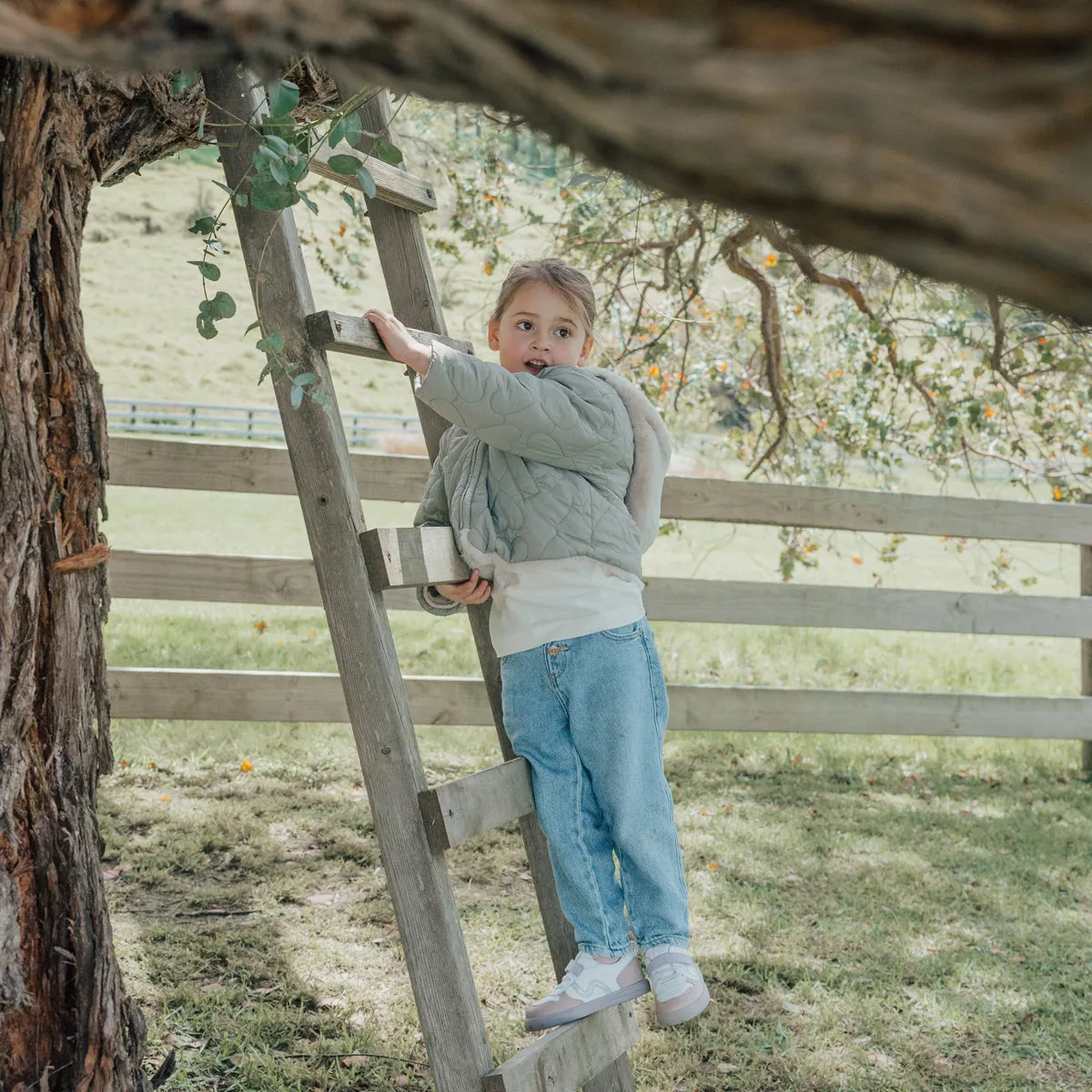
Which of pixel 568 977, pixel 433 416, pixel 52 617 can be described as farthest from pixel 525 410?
pixel 568 977

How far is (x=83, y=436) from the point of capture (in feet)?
5.57

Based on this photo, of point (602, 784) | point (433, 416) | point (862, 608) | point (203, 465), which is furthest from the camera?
point (862, 608)

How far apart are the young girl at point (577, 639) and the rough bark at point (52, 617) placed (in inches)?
26.7

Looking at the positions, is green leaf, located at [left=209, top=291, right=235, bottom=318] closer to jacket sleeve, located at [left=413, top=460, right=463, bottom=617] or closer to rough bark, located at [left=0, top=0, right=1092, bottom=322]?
jacket sleeve, located at [left=413, top=460, right=463, bottom=617]

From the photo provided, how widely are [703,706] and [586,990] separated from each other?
2659 mm

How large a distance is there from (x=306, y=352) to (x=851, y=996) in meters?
2.09

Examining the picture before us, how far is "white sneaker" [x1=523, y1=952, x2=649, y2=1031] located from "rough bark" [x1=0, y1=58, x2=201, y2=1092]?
70cm

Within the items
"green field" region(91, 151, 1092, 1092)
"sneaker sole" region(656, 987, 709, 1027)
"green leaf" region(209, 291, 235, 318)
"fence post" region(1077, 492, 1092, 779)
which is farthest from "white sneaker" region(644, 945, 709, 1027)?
"fence post" region(1077, 492, 1092, 779)

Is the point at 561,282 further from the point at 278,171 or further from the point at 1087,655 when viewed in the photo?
the point at 1087,655

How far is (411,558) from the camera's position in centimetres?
193

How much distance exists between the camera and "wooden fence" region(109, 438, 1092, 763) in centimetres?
402

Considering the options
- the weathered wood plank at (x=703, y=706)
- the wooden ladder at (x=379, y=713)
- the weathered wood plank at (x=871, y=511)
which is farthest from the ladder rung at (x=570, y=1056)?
the weathered wood plank at (x=871, y=511)

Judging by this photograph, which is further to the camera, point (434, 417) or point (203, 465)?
point (203, 465)

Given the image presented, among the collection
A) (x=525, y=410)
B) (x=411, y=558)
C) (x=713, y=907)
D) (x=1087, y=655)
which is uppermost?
(x=525, y=410)
